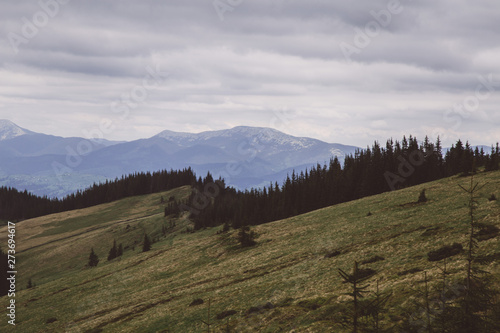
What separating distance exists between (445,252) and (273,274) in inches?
715

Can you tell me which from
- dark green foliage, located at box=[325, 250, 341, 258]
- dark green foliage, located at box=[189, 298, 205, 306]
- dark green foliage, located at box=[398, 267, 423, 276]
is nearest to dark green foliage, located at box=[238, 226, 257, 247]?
dark green foliage, located at box=[325, 250, 341, 258]

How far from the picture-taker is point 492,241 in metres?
26.2

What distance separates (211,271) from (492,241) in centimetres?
3544

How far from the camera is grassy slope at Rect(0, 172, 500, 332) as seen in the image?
2595 cm

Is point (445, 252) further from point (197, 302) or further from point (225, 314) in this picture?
point (197, 302)

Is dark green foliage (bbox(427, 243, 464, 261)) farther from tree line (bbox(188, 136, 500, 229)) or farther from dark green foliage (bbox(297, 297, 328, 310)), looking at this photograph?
tree line (bbox(188, 136, 500, 229))

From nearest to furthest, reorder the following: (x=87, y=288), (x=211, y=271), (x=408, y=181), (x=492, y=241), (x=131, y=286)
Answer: (x=492, y=241)
(x=211, y=271)
(x=131, y=286)
(x=87, y=288)
(x=408, y=181)

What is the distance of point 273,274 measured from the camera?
38812 mm

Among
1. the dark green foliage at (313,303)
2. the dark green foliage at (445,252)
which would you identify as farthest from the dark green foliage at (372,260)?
the dark green foliage at (313,303)

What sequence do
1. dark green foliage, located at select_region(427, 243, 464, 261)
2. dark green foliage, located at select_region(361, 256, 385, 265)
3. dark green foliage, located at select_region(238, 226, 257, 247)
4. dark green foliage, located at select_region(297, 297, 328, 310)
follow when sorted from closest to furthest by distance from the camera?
dark green foliage, located at select_region(297, 297, 328, 310)
dark green foliage, located at select_region(427, 243, 464, 261)
dark green foliage, located at select_region(361, 256, 385, 265)
dark green foliage, located at select_region(238, 226, 257, 247)

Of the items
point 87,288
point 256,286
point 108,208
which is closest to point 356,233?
point 256,286

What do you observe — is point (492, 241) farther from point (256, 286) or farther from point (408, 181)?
point (408, 181)

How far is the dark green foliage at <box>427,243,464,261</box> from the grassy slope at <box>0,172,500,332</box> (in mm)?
834

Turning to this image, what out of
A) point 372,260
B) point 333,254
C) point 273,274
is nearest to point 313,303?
point 372,260
